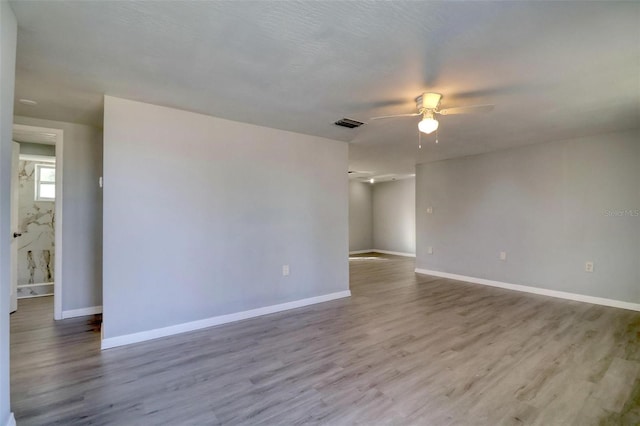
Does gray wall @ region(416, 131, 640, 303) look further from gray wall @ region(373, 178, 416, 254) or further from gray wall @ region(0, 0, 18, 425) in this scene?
gray wall @ region(0, 0, 18, 425)

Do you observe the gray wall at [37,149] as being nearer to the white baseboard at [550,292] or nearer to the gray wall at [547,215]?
the gray wall at [547,215]

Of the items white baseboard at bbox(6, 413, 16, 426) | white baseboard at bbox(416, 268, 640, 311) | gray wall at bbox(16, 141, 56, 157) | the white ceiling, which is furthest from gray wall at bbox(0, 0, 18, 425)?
white baseboard at bbox(416, 268, 640, 311)

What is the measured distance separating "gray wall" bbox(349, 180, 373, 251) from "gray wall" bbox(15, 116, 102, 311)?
6.71 meters

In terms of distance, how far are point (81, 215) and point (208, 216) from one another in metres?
1.79

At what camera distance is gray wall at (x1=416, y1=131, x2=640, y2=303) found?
3.91 m

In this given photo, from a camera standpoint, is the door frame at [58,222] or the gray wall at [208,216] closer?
the gray wall at [208,216]

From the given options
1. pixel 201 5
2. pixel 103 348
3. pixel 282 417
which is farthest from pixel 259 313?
pixel 201 5

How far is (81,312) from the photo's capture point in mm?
3682

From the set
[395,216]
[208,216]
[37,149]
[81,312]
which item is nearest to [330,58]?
[208,216]

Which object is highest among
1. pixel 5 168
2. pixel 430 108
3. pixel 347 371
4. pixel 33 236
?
pixel 430 108

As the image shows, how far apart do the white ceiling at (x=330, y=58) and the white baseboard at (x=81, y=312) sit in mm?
2347

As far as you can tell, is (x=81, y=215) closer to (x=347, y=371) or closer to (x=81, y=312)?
(x=81, y=312)

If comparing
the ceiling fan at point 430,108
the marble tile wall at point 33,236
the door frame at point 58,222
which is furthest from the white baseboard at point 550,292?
the marble tile wall at point 33,236

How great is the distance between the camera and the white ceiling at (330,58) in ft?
5.33
